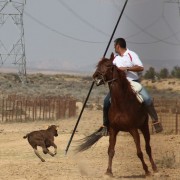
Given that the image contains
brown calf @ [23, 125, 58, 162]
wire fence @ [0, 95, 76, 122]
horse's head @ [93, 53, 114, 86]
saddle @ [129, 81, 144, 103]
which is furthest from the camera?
wire fence @ [0, 95, 76, 122]

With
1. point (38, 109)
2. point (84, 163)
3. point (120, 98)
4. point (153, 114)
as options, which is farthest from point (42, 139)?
point (38, 109)

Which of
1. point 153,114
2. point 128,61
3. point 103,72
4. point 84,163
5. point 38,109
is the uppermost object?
point 128,61

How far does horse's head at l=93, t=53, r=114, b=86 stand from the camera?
34.8 feet

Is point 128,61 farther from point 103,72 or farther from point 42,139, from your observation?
point 42,139

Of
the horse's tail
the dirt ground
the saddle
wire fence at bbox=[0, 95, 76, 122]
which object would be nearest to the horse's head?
the saddle

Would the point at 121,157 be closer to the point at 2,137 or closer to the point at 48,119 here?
the point at 2,137

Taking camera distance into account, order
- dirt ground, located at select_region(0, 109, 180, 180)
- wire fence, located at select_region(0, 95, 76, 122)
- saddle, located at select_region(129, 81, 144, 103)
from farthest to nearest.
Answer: wire fence, located at select_region(0, 95, 76, 122)
dirt ground, located at select_region(0, 109, 180, 180)
saddle, located at select_region(129, 81, 144, 103)

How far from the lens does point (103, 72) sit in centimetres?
1062

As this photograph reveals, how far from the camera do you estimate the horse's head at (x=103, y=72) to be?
10617 mm

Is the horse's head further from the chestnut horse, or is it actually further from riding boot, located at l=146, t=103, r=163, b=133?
riding boot, located at l=146, t=103, r=163, b=133

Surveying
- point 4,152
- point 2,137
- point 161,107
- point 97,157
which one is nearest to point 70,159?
point 97,157

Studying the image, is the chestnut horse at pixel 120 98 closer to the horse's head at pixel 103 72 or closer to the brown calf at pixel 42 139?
the horse's head at pixel 103 72

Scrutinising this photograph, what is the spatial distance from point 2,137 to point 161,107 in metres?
6.69

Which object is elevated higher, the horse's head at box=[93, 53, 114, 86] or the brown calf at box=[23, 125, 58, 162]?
the horse's head at box=[93, 53, 114, 86]
